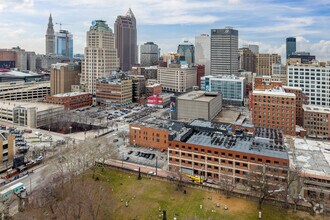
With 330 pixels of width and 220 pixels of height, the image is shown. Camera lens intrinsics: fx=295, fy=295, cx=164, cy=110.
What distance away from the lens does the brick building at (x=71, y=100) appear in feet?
413

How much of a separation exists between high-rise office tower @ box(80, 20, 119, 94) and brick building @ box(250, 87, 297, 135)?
9558 centimetres

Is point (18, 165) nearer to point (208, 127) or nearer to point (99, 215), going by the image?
point (99, 215)

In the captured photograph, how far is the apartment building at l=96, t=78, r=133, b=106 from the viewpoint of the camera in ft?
461

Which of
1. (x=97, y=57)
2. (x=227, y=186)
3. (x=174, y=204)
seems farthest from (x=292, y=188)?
(x=97, y=57)

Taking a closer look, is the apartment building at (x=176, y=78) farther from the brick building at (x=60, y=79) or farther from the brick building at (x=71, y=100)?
the brick building at (x=71, y=100)

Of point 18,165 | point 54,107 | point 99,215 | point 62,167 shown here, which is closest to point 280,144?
point 99,215

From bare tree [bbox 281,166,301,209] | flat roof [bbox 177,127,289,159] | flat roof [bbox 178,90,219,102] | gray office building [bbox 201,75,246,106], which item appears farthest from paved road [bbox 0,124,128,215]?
gray office building [bbox 201,75,246,106]

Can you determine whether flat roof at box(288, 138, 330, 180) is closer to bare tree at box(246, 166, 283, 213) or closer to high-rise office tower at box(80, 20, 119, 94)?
bare tree at box(246, 166, 283, 213)

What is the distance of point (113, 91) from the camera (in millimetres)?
141500

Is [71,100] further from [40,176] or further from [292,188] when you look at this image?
[292,188]

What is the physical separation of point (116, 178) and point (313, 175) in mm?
36446

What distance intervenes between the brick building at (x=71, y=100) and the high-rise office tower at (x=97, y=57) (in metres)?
19.8

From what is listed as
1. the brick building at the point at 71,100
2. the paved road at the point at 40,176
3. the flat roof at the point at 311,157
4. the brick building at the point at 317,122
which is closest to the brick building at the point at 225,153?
the flat roof at the point at 311,157

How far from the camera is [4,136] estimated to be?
6694 cm
